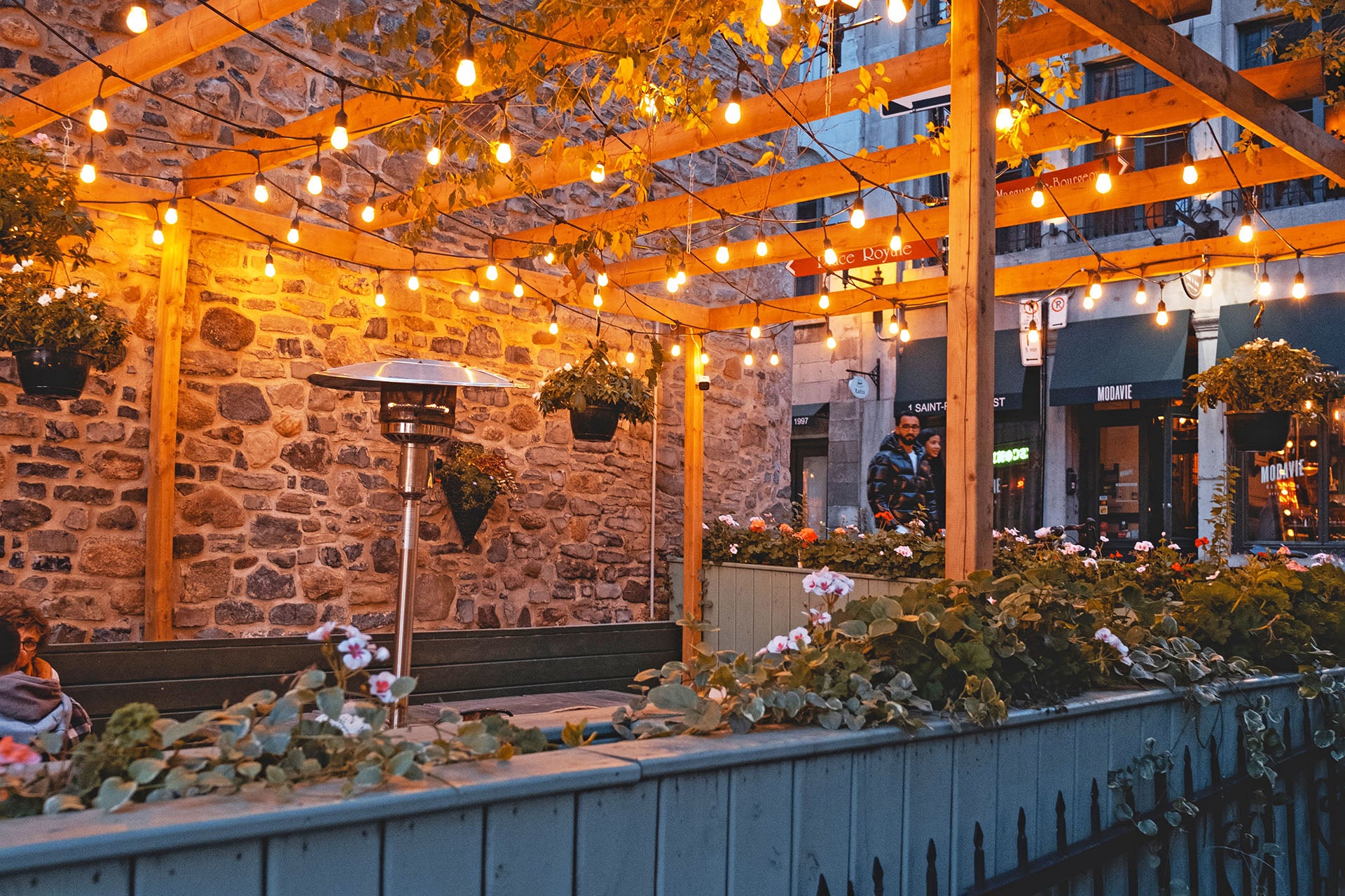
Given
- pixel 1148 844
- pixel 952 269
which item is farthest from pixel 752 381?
pixel 1148 844

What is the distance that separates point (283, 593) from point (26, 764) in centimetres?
508

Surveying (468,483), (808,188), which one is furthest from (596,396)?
(808,188)

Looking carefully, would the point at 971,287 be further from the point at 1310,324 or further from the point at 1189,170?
the point at 1310,324

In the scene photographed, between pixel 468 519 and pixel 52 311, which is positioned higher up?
pixel 52 311

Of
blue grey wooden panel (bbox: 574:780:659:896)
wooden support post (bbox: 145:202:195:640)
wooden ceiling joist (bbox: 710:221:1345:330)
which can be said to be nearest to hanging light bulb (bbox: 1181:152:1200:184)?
wooden ceiling joist (bbox: 710:221:1345:330)

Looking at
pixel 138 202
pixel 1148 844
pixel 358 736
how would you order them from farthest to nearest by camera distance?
pixel 138 202, pixel 1148 844, pixel 358 736

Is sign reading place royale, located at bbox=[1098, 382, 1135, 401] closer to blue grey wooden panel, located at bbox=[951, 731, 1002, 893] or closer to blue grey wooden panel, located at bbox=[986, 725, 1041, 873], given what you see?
blue grey wooden panel, located at bbox=[986, 725, 1041, 873]

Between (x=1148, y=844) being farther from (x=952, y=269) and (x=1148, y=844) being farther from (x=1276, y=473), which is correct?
(x=1276, y=473)

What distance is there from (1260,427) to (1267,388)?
1.06ft

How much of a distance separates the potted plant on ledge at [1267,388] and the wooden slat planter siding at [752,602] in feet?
7.81

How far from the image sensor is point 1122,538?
51.7 ft

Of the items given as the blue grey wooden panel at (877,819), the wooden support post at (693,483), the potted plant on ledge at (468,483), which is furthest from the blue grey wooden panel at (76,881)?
the wooden support post at (693,483)

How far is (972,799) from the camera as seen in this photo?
100.0 inches

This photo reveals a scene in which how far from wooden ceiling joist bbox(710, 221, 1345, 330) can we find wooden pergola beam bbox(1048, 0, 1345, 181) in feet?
3.30
